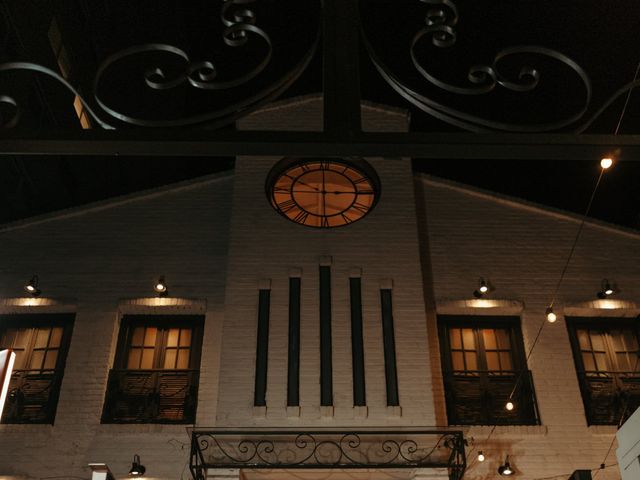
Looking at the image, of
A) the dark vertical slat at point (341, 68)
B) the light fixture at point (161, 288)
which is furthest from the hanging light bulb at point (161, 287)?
the dark vertical slat at point (341, 68)

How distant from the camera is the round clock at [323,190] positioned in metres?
10.6

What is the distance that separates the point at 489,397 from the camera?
34.0 ft

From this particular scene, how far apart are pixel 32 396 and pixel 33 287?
60.0 inches

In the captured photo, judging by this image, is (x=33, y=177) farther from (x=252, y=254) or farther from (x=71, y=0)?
(x=252, y=254)

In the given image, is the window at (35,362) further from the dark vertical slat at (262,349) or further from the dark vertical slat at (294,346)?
the dark vertical slat at (294,346)

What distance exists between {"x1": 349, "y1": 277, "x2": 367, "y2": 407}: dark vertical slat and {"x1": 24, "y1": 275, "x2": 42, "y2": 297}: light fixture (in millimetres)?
4387

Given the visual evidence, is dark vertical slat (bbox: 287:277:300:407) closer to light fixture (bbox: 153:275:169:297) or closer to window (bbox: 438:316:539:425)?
light fixture (bbox: 153:275:169:297)

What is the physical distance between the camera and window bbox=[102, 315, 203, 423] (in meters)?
10.1

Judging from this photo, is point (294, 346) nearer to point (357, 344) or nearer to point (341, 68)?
point (357, 344)

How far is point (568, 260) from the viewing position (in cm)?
1155

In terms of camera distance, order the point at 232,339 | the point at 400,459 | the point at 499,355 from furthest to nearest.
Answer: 1. the point at 499,355
2. the point at 232,339
3. the point at 400,459

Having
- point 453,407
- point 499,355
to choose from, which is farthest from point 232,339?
point 499,355

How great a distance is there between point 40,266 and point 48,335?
3.49ft

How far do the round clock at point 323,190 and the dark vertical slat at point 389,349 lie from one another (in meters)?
1.36
